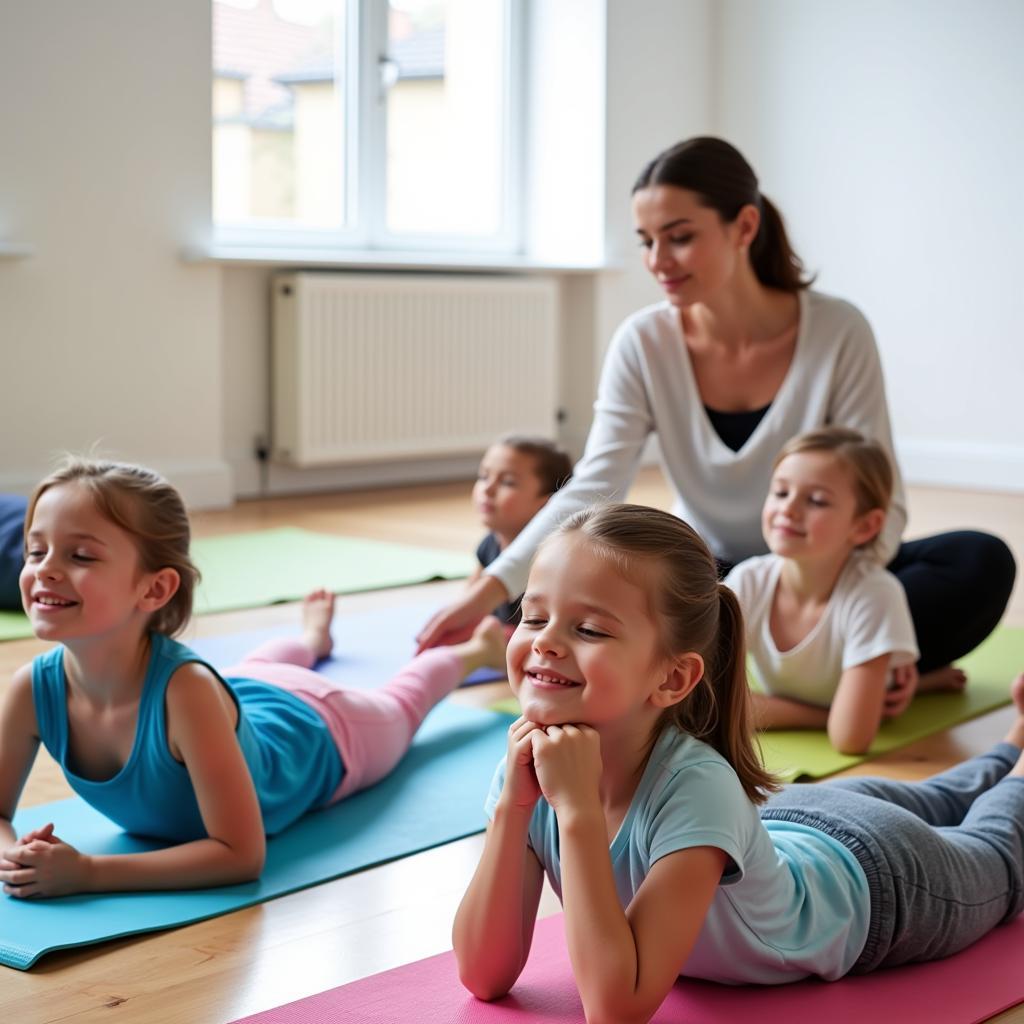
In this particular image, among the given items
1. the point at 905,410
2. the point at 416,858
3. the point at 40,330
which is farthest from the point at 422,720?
the point at 905,410

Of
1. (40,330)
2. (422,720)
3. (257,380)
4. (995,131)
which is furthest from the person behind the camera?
(995,131)

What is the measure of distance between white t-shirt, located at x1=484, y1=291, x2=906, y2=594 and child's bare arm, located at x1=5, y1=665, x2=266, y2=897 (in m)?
0.90

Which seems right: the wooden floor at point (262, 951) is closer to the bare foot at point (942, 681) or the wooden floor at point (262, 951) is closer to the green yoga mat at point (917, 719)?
the green yoga mat at point (917, 719)

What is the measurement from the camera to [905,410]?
5.54 m

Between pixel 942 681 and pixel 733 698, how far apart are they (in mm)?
1394

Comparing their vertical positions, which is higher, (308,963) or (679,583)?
(679,583)

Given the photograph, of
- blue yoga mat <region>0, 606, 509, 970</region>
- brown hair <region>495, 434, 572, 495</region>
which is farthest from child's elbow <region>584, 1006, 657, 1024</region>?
brown hair <region>495, 434, 572, 495</region>

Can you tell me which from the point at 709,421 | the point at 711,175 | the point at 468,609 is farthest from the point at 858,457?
the point at 468,609

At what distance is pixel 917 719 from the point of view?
2.39m

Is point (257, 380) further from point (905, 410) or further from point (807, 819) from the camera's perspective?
point (807, 819)

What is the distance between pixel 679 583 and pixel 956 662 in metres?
1.74

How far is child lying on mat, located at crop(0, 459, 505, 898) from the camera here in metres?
1.57

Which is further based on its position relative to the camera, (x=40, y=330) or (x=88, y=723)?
(x=40, y=330)

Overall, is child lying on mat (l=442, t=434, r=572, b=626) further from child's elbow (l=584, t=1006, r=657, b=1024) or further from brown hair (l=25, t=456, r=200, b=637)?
child's elbow (l=584, t=1006, r=657, b=1024)
